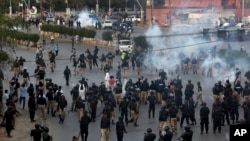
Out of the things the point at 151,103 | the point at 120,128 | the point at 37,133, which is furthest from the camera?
the point at 151,103

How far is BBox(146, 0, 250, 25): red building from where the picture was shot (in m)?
71.4

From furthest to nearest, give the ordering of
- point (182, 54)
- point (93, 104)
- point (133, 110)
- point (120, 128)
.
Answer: point (182, 54), point (93, 104), point (133, 110), point (120, 128)

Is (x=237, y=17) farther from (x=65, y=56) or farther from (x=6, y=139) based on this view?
(x=6, y=139)

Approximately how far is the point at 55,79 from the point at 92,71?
3.67m

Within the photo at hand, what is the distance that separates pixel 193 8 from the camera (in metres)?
72.2

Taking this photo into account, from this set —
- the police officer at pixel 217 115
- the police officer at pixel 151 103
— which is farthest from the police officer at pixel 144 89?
the police officer at pixel 217 115

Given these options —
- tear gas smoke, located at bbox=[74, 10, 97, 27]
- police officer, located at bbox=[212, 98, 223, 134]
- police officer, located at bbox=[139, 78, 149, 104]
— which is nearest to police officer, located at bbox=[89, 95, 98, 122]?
police officer, located at bbox=[139, 78, 149, 104]

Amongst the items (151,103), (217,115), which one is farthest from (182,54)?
(217,115)

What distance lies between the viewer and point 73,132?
22.4m

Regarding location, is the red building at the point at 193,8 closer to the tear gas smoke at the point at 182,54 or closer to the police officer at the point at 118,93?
the tear gas smoke at the point at 182,54

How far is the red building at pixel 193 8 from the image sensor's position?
2813 inches

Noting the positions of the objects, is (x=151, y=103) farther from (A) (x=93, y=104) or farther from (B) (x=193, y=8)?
(B) (x=193, y=8)

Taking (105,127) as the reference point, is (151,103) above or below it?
above

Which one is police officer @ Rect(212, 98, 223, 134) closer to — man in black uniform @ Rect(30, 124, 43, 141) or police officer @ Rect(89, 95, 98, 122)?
police officer @ Rect(89, 95, 98, 122)
